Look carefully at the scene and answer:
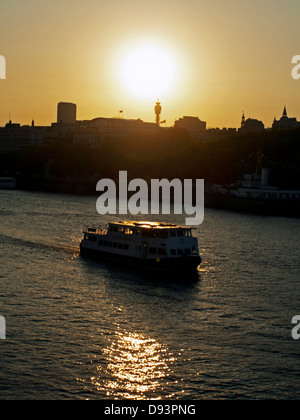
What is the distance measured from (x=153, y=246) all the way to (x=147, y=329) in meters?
11.2

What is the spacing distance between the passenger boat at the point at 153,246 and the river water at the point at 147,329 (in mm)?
968

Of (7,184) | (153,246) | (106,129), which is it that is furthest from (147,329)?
(106,129)

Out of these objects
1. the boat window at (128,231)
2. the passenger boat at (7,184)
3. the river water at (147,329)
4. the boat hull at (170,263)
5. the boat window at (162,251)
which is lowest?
the river water at (147,329)

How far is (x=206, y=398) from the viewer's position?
17.7m

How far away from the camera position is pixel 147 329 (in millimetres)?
23219

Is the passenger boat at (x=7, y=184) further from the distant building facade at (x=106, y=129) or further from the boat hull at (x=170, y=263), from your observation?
the boat hull at (x=170, y=263)

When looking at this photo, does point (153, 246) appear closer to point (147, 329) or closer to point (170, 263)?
point (170, 263)

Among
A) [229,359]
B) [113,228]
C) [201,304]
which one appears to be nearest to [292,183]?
[113,228]

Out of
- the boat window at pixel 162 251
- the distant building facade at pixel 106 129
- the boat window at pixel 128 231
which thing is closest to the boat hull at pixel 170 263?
the boat window at pixel 162 251

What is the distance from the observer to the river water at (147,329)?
18.5 metres

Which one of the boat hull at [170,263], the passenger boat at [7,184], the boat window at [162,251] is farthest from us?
the passenger boat at [7,184]

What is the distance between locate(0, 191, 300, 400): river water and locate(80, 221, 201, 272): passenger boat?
0.97 m

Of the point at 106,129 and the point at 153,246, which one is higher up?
the point at 106,129
